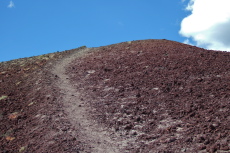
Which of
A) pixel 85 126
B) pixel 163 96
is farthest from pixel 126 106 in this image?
pixel 85 126

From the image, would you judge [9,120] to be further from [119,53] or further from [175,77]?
[119,53]

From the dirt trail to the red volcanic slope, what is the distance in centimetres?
57

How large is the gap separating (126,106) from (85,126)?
9.20 feet

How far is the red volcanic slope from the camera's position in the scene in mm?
11227

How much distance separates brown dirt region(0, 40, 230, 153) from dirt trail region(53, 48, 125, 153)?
0.04 m

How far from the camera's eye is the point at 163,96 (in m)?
16.1

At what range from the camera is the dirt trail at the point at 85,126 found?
11586mm

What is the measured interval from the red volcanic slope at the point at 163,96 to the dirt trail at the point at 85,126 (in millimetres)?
571

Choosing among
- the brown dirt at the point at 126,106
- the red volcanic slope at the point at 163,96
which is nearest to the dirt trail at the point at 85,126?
the brown dirt at the point at 126,106

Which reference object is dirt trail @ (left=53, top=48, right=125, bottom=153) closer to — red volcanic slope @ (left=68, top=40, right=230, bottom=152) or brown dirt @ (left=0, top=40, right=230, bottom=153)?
brown dirt @ (left=0, top=40, right=230, bottom=153)

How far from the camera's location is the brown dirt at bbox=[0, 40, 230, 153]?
11.6 m

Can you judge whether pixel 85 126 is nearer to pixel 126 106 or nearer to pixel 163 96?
pixel 126 106

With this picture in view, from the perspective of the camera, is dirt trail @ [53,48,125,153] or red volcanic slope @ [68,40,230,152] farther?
dirt trail @ [53,48,125,153]

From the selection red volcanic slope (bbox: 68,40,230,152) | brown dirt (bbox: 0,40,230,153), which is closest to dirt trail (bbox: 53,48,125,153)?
brown dirt (bbox: 0,40,230,153)
